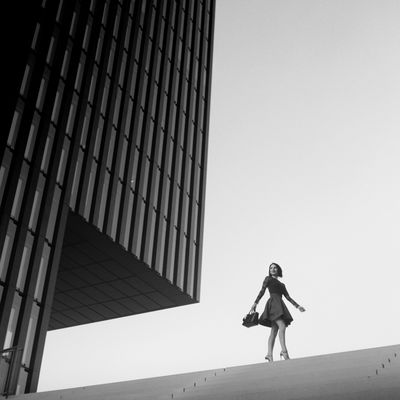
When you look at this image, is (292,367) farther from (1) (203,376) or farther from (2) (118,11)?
(2) (118,11)

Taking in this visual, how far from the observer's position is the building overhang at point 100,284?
2489 centimetres

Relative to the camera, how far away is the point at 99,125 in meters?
26.0

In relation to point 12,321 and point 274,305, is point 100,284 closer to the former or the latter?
point 12,321

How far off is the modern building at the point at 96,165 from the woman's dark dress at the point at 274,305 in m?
5.71

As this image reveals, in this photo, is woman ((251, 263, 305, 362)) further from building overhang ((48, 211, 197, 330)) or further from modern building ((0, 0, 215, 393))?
building overhang ((48, 211, 197, 330))

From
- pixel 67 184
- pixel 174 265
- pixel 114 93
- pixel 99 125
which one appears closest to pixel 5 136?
pixel 67 184

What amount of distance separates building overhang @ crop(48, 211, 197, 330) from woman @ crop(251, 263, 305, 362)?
38.8 feet

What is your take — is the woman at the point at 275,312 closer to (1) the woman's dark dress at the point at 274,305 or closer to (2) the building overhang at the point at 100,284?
(1) the woman's dark dress at the point at 274,305

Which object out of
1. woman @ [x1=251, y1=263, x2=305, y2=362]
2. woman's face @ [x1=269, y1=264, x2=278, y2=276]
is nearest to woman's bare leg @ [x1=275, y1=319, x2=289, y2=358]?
woman @ [x1=251, y1=263, x2=305, y2=362]

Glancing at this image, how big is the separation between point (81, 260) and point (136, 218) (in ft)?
9.85

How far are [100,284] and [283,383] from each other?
2103 centimetres

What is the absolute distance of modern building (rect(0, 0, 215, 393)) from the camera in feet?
68.3

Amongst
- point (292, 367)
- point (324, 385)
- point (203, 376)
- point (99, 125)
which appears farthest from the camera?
point (99, 125)

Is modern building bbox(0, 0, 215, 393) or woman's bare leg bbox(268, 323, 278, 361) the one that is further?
modern building bbox(0, 0, 215, 393)
